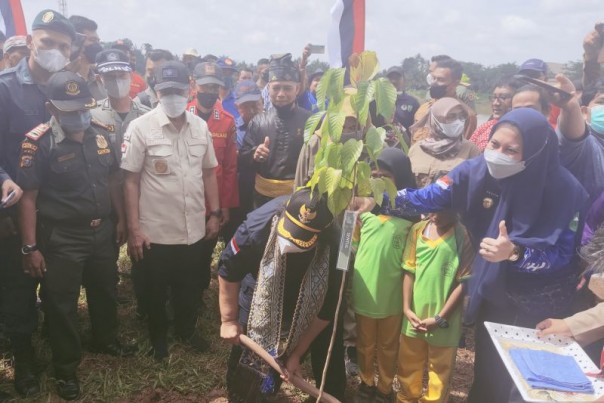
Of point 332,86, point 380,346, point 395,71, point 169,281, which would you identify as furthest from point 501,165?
point 395,71

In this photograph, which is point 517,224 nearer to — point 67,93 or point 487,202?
point 487,202

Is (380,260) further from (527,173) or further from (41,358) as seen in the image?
(41,358)

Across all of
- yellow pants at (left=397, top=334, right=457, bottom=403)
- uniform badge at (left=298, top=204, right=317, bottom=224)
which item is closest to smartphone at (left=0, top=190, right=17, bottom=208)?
uniform badge at (left=298, top=204, right=317, bottom=224)

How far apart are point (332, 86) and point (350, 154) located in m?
0.27

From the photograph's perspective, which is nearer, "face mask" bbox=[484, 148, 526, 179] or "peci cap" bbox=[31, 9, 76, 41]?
"face mask" bbox=[484, 148, 526, 179]

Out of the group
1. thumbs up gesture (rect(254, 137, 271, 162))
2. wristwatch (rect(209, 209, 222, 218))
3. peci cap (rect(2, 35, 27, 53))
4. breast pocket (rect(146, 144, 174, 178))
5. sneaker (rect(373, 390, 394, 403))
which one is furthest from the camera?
peci cap (rect(2, 35, 27, 53))

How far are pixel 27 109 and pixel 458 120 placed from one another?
3.07 metres

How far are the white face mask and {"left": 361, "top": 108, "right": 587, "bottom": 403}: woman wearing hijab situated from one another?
84 centimetres

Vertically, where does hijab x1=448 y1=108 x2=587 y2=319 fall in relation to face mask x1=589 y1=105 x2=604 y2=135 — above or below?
below

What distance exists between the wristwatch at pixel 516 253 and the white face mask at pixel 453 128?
4.44ft

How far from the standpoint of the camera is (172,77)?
11.4 ft

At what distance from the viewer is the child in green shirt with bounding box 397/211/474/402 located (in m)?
2.72

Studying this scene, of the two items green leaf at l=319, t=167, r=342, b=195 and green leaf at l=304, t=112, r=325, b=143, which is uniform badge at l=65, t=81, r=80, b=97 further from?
green leaf at l=319, t=167, r=342, b=195

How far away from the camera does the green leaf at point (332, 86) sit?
1.76 metres
